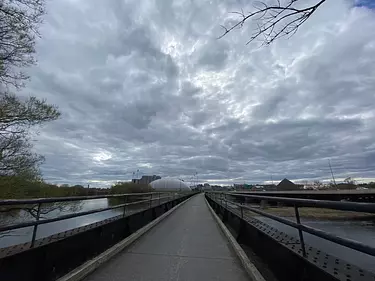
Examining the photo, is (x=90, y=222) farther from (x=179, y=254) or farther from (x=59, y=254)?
(x=59, y=254)

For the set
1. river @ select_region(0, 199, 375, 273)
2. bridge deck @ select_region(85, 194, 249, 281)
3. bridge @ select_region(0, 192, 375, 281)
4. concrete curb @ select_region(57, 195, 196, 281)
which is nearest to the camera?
bridge @ select_region(0, 192, 375, 281)

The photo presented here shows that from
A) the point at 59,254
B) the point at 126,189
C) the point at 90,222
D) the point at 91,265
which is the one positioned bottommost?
the point at 91,265

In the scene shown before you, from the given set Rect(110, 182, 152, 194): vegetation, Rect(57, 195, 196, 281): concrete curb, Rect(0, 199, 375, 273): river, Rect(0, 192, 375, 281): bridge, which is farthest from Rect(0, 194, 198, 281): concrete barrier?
Rect(110, 182, 152, 194): vegetation

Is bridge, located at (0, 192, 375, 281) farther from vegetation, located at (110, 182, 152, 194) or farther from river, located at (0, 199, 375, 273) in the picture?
vegetation, located at (110, 182, 152, 194)

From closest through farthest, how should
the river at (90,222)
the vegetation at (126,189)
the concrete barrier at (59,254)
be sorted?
the concrete barrier at (59,254), the river at (90,222), the vegetation at (126,189)

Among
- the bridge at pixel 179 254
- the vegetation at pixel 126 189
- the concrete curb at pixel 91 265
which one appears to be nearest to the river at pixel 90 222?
the bridge at pixel 179 254

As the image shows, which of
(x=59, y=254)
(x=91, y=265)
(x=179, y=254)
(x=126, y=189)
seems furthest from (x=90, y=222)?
(x=126, y=189)

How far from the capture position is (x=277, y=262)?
154 inches

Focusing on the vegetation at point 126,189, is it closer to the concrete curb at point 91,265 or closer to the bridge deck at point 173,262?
the bridge deck at point 173,262

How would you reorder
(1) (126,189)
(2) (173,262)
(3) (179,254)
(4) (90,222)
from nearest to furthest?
(2) (173,262) → (3) (179,254) → (4) (90,222) → (1) (126,189)

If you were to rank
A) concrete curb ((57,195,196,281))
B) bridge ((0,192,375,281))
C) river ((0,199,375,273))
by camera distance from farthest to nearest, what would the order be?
river ((0,199,375,273)) → concrete curb ((57,195,196,281)) → bridge ((0,192,375,281))

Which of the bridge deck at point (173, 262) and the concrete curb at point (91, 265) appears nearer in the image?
the concrete curb at point (91, 265)

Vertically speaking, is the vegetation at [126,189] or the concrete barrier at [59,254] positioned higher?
the vegetation at [126,189]

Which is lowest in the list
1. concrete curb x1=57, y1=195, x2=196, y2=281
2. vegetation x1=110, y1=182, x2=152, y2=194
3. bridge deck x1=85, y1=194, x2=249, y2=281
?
bridge deck x1=85, y1=194, x2=249, y2=281
